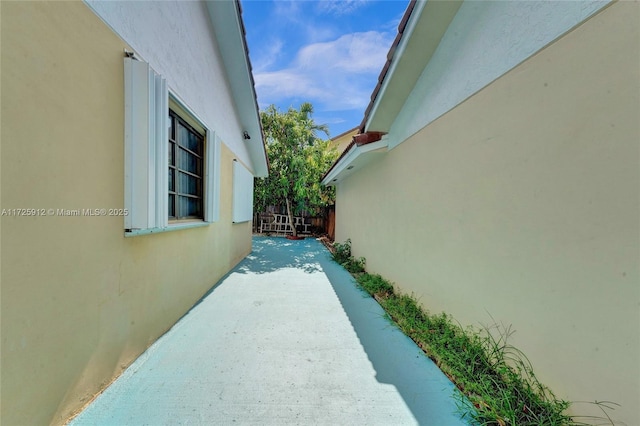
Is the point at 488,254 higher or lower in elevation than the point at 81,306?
higher

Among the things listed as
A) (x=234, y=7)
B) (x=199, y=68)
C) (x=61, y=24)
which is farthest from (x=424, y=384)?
(x=234, y=7)

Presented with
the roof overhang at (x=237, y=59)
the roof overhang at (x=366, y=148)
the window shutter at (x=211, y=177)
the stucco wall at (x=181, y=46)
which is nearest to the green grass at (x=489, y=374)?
the roof overhang at (x=366, y=148)

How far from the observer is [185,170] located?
390 centimetres

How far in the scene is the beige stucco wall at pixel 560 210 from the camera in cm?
145

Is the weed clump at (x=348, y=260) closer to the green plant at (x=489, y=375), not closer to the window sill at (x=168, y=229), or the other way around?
the green plant at (x=489, y=375)

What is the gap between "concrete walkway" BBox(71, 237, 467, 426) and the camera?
1.88 metres

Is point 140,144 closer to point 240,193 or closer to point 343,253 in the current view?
point 240,193

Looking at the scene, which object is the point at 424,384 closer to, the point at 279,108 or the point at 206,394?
the point at 206,394

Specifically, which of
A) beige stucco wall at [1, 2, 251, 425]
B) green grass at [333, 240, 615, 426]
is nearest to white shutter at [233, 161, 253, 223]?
beige stucco wall at [1, 2, 251, 425]

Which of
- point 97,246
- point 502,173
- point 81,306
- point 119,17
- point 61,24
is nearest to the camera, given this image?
point 61,24

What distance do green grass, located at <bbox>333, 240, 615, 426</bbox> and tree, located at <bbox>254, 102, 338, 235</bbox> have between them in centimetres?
1050

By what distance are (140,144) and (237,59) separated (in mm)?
3859

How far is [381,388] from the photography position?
2.20 metres

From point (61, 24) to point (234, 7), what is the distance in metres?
3.40
